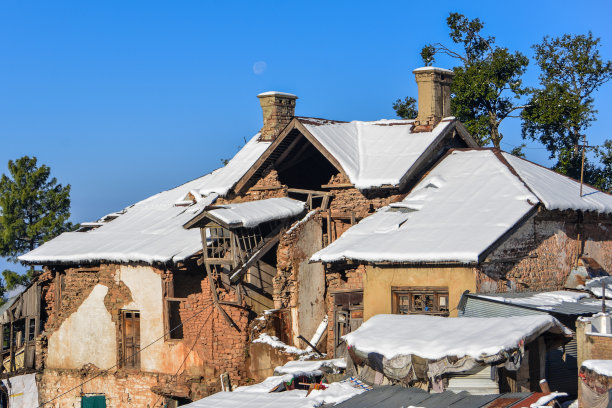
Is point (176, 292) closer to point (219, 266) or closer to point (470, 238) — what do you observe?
point (219, 266)

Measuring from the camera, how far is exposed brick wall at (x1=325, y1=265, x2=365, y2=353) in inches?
904

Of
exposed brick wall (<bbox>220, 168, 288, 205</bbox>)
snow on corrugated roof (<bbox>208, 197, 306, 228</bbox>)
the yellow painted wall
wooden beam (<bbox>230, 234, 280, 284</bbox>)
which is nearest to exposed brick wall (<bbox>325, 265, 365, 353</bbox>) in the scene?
the yellow painted wall

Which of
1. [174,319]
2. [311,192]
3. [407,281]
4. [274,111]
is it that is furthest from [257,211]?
[274,111]

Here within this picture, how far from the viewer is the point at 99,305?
26.5 m

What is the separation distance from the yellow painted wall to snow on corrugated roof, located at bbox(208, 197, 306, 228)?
3.34m

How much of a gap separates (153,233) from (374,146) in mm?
6870

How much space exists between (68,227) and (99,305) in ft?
35.2

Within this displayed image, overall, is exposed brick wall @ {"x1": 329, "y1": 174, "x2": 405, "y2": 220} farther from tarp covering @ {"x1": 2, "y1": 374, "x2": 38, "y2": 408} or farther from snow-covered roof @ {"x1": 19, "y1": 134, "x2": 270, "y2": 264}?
tarp covering @ {"x1": 2, "y1": 374, "x2": 38, "y2": 408}

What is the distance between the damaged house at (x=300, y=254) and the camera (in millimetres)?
21562

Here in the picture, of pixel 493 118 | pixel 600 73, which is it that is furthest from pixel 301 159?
pixel 600 73

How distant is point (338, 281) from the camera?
2369cm

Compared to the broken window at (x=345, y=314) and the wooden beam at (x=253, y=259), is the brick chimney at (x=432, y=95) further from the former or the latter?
the broken window at (x=345, y=314)

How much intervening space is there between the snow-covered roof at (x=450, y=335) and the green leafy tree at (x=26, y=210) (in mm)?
20294

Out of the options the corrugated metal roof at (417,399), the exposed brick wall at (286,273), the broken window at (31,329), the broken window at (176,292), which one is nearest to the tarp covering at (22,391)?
the broken window at (31,329)
